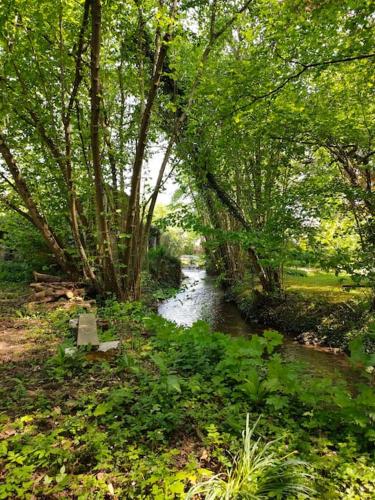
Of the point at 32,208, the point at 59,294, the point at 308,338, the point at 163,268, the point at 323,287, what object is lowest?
the point at 308,338

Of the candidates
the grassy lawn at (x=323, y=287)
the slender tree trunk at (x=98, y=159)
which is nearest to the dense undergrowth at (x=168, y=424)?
the slender tree trunk at (x=98, y=159)

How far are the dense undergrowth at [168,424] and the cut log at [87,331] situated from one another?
0.69ft

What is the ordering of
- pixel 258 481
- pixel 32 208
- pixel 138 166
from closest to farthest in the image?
1. pixel 258 481
2. pixel 138 166
3. pixel 32 208

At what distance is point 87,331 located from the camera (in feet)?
12.7

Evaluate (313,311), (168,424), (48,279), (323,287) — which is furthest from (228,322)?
(168,424)

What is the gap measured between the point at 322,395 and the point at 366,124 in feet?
18.9

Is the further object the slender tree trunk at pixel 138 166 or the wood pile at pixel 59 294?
the wood pile at pixel 59 294

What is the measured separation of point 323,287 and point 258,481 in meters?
8.68

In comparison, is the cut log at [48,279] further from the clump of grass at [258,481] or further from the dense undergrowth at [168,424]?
the clump of grass at [258,481]

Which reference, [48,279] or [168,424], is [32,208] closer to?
[48,279]

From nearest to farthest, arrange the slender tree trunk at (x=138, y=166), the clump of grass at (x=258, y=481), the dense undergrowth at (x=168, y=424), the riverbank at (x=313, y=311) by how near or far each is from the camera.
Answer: the clump of grass at (x=258, y=481) < the dense undergrowth at (x=168, y=424) < the slender tree trunk at (x=138, y=166) < the riverbank at (x=313, y=311)

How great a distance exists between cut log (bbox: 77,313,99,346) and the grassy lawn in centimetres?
522

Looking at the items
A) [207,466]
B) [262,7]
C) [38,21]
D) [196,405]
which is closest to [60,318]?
[196,405]

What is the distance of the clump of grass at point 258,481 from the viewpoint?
5.62 ft
